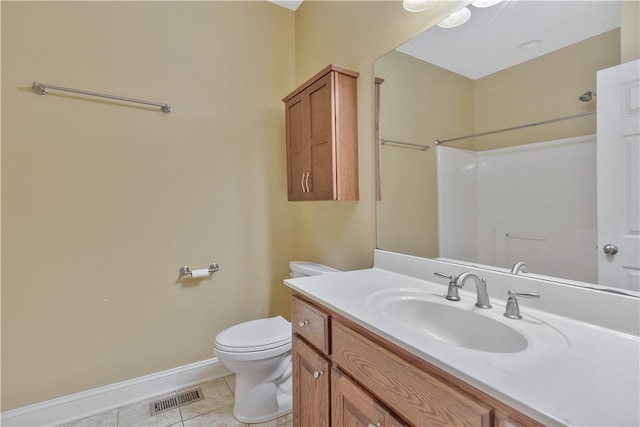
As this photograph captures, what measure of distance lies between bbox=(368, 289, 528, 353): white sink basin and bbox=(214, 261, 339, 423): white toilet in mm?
762

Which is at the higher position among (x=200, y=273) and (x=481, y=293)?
(x=481, y=293)

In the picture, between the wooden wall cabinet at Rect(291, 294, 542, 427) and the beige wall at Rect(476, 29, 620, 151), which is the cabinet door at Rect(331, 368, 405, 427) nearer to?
the wooden wall cabinet at Rect(291, 294, 542, 427)

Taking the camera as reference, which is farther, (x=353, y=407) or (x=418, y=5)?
(x=418, y=5)

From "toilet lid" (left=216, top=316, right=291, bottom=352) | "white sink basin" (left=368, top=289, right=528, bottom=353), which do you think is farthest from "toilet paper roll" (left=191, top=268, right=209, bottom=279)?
"white sink basin" (left=368, top=289, right=528, bottom=353)

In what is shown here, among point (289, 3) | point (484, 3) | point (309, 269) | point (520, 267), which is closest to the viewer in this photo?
point (520, 267)

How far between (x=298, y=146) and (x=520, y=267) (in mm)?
1380

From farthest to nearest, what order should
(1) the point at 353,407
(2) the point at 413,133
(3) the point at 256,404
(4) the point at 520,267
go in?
(3) the point at 256,404 → (2) the point at 413,133 → (4) the point at 520,267 → (1) the point at 353,407

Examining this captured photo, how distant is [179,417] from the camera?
Answer: 1.64 metres

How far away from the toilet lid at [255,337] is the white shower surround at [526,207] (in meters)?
0.97

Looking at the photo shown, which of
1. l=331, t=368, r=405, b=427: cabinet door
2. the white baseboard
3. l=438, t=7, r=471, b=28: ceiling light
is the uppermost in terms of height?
l=438, t=7, r=471, b=28: ceiling light

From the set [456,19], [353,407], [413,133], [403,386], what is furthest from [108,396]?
[456,19]

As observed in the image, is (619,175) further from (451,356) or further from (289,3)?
(289,3)

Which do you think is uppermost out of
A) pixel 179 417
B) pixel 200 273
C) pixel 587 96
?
pixel 587 96

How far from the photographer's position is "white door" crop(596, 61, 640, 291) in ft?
2.58
